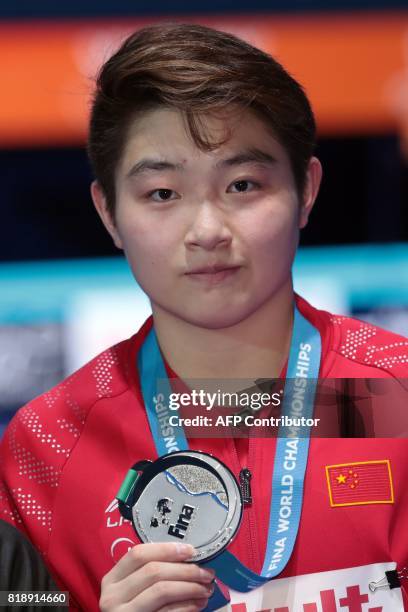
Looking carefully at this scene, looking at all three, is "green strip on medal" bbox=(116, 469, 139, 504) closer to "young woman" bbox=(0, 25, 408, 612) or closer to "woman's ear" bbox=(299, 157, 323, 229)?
Result: "young woman" bbox=(0, 25, 408, 612)

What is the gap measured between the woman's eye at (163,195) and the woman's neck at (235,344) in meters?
0.20

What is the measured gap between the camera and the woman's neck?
160 cm

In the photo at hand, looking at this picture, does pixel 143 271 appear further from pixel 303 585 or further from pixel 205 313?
pixel 303 585

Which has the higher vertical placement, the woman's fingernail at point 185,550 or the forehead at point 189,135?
the forehead at point 189,135

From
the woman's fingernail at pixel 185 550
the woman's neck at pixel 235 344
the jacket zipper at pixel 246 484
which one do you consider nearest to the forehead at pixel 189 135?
the woman's neck at pixel 235 344

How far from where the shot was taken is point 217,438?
4.83 ft

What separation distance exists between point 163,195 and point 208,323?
208 mm

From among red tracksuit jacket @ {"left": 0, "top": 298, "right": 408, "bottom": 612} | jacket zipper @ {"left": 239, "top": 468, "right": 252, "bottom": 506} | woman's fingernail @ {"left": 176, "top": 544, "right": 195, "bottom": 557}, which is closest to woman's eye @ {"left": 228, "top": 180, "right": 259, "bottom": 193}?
red tracksuit jacket @ {"left": 0, "top": 298, "right": 408, "bottom": 612}

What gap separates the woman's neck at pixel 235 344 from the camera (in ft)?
5.24

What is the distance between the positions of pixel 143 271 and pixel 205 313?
4.7 inches

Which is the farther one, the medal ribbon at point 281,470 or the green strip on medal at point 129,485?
the medal ribbon at point 281,470

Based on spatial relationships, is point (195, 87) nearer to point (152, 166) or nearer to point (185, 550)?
point (152, 166)

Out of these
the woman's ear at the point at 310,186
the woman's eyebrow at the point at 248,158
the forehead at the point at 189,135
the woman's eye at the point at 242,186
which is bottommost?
the woman's ear at the point at 310,186

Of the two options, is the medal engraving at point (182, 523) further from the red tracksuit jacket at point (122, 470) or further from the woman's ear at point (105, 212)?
the woman's ear at point (105, 212)
